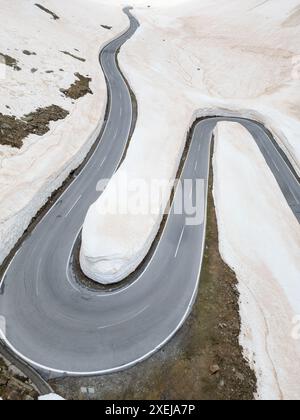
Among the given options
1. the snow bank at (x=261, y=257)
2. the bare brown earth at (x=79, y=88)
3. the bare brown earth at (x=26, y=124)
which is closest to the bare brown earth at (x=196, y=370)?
the snow bank at (x=261, y=257)

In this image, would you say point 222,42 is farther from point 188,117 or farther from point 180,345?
point 180,345

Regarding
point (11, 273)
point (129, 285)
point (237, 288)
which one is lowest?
point (11, 273)

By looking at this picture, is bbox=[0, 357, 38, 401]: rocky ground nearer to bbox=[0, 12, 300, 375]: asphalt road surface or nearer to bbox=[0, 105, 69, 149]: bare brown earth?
bbox=[0, 12, 300, 375]: asphalt road surface

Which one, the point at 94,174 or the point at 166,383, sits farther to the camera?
the point at 94,174

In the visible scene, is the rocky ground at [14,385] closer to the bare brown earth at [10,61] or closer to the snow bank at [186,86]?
the snow bank at [186,86]

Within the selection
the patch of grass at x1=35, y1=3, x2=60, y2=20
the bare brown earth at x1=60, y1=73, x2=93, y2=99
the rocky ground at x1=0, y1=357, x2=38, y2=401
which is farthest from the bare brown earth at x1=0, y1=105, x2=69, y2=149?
the patch of grass at x1=35, y1=3, x2=60, y2=20

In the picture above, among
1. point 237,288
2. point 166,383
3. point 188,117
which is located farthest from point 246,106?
point 166,383

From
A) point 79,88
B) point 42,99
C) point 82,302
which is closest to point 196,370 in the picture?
point 82,302
